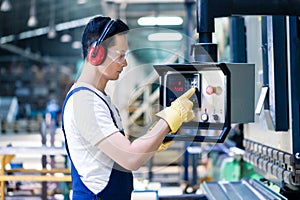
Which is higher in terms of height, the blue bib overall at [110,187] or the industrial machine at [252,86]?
the industrial machine at [252,86]

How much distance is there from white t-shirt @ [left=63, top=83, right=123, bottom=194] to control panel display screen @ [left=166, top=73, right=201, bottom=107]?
26 cm

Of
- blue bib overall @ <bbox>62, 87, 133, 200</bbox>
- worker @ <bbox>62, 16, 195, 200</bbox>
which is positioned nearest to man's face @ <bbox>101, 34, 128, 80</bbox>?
worker @ <bbox>62, 16, 195, 200</bbox>

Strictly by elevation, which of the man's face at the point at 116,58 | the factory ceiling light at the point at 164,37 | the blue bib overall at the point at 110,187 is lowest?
the blue bib overall at the point at 110,187

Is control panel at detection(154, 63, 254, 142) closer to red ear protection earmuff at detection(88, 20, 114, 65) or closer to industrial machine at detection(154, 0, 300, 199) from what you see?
industrial machine at detection(154, 0, 300, 199)

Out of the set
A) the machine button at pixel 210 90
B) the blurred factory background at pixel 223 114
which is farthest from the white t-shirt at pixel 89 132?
the machine button at pixel 210 90

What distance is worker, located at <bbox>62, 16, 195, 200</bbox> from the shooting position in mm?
1625

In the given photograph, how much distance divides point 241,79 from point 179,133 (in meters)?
0.34

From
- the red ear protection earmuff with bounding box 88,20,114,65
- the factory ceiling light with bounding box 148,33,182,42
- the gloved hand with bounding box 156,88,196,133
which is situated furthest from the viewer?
the factory ceiling light with bounding box 148,33,182,42

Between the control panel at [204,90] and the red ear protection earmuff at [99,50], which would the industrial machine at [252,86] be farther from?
the red ear protection earmuff at [99,50]

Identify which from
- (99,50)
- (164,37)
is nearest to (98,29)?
(99,50)

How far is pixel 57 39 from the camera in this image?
2250cm

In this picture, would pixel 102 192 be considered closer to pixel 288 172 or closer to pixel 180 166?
pixel 288 172

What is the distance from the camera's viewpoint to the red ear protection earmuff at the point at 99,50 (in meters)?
1.72

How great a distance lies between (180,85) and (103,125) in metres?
0.37
